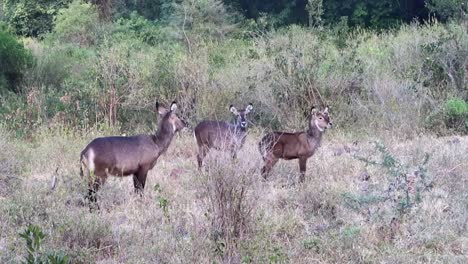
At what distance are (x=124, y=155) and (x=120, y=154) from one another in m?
0.08

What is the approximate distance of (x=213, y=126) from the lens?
11.6 m

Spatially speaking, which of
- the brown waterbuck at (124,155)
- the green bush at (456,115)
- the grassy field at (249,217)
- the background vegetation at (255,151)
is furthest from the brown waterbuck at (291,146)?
the green bush at (456,115)

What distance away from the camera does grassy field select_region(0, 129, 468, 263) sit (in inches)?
254

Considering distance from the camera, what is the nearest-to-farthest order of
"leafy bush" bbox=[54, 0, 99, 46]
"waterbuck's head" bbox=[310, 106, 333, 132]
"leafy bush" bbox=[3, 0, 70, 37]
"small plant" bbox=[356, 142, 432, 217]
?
1. "small plant" bbox=[356, 142, 432, 217]
2. "waterbuck's head" bbox=[310, 106, 333, 132]
3. "leafy bush" bbox=[54, 0, 99, 46]
4. "leafy bush" bbox=[3, 0, 70, 37]

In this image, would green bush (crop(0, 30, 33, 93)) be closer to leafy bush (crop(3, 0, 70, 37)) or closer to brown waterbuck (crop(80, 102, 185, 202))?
brown waterbuck (crop(80, 102, 185, 202))

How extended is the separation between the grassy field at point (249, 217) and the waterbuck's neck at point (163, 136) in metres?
0.54

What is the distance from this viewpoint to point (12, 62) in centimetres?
1691

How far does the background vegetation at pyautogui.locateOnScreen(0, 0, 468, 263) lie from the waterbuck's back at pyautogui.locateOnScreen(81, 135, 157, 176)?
1.16 feet

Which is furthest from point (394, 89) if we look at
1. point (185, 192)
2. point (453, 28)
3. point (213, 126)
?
point (185, 192)

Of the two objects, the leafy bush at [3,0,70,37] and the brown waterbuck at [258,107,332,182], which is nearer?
the brown waterbuck at [258,107,332,182]

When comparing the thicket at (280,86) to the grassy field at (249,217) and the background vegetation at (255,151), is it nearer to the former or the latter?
the background vegetation at (255,151)

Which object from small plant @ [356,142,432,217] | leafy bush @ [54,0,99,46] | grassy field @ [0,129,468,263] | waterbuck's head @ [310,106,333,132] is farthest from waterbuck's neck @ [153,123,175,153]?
leafy bush @ [54,0,99,46]

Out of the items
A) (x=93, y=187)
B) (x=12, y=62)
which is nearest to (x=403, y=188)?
(x=93, y=187)

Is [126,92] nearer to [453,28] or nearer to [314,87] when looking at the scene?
[314,87]
